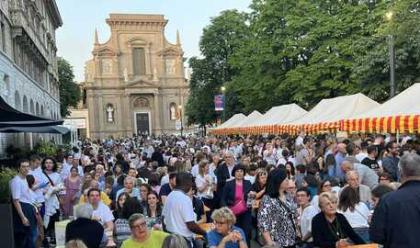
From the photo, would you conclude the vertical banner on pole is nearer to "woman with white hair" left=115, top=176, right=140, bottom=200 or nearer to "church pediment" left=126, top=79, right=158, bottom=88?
"woman with white hair" left=115, top=176, right=140, bottom=200

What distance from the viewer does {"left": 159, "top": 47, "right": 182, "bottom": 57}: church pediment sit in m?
87.9

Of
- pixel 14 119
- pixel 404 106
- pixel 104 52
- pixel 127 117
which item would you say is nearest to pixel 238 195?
pixel 14 119

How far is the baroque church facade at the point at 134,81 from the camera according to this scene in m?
85.9

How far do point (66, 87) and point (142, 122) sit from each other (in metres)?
14.1

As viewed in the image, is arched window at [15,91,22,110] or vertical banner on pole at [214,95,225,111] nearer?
arched window at [15,91,22,110]

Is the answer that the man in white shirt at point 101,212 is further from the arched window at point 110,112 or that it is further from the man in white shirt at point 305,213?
the arched window at point 110,112

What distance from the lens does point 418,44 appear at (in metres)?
24.2

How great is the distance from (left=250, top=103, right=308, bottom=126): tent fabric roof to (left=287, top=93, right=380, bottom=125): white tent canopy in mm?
3297

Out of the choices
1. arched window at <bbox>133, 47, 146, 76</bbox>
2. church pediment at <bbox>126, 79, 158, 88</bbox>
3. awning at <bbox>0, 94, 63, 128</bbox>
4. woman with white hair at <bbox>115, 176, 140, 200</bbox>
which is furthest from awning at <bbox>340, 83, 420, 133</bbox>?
arched window at <bbox>133, 47, 146, 76</bbox>

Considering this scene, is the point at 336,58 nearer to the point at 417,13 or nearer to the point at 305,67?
the point at 305,67

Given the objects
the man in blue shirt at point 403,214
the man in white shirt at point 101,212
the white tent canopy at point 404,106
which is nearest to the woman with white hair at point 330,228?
the man in blue shirt at point 403,214

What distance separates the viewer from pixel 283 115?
25.1 metres

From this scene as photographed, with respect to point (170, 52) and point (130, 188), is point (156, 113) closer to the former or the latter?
point (170, 52)

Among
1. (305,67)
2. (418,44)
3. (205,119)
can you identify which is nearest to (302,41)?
(305,67)
